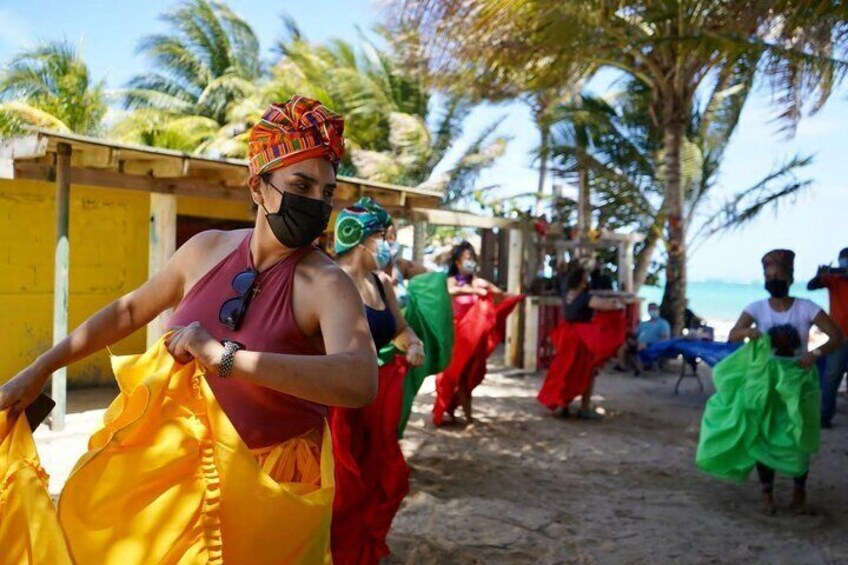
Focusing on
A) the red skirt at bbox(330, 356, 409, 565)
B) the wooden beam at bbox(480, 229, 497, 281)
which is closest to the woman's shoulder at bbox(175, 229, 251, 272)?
the red skirt at bbox(330, 356, 409, 565)

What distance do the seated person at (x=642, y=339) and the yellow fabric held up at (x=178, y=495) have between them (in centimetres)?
1209

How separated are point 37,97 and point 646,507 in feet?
52.0

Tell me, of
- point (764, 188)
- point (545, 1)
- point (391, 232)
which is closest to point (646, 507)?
point (391, 232)

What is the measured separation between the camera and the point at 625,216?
59.5 feet

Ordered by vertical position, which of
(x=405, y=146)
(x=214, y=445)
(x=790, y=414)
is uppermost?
(x=405, y=146)

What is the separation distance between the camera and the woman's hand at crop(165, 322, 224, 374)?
1845 millimetres

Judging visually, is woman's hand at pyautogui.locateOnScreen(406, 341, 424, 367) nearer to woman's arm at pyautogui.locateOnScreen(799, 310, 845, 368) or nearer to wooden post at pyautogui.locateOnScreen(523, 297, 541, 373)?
woman's arm at pyautogui.locateOnScreen(799, 310, 845, 368)

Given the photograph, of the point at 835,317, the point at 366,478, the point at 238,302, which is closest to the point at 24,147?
the point at 366,478

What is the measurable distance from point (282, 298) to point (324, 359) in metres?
0.26

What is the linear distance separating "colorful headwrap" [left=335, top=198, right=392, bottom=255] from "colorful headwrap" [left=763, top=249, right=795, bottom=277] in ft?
9.04

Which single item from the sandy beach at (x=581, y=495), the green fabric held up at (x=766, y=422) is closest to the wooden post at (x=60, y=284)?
the sandy beach at (x=581, y=495)

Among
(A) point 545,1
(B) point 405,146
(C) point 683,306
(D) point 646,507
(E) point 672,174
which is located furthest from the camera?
(B) point 405,146

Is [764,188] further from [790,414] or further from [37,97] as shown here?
[37,97]

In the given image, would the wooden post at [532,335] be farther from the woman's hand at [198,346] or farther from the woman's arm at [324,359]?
the woman's hand at [198,346]
